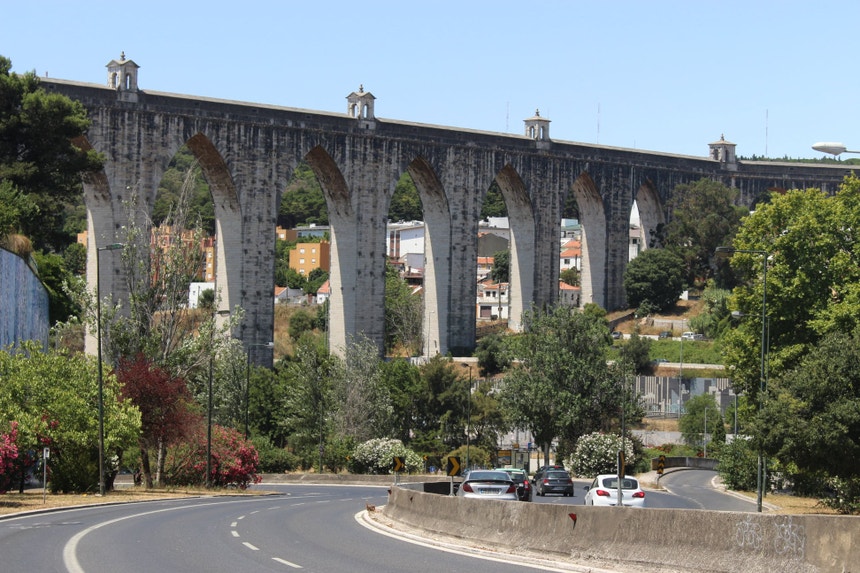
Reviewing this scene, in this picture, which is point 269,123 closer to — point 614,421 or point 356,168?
point 356,168

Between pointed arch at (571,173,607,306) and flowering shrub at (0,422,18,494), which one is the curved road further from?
pointed arch at (571,173,607,306)

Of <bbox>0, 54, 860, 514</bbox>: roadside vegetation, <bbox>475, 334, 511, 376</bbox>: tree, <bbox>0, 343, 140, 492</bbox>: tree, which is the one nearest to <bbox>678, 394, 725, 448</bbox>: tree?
<bbox>0, 54, 860, 514</bbox>: roadside vegetation

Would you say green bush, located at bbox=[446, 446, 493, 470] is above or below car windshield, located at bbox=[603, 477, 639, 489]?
below

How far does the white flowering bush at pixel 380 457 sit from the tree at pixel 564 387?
24.2 ft

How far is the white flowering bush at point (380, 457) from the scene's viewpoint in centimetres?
7150

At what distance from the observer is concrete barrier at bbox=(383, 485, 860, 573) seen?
57.3ft

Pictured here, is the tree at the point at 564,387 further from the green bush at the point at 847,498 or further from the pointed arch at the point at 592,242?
the pointed arch at the point at 592,242

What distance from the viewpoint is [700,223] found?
118750 mm

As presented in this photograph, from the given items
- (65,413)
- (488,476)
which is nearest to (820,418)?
(488,476)

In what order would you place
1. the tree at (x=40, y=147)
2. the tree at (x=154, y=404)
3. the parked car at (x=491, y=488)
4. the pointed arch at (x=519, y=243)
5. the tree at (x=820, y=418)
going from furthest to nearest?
the pointed arch at (x=519, y=243)
the tree at (x=40, y=147)
the tree at (x=154, y=404)
the tree at (x=820, y=418)
the parked car at (x=491, y=488)

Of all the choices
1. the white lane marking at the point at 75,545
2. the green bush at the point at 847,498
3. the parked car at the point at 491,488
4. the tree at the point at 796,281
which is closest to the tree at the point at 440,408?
the tree at the point at 796,281

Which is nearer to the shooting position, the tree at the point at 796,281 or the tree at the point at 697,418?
the tree at the point at 796,281

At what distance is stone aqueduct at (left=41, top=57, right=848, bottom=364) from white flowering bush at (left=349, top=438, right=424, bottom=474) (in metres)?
15.3

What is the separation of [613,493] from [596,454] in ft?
116
